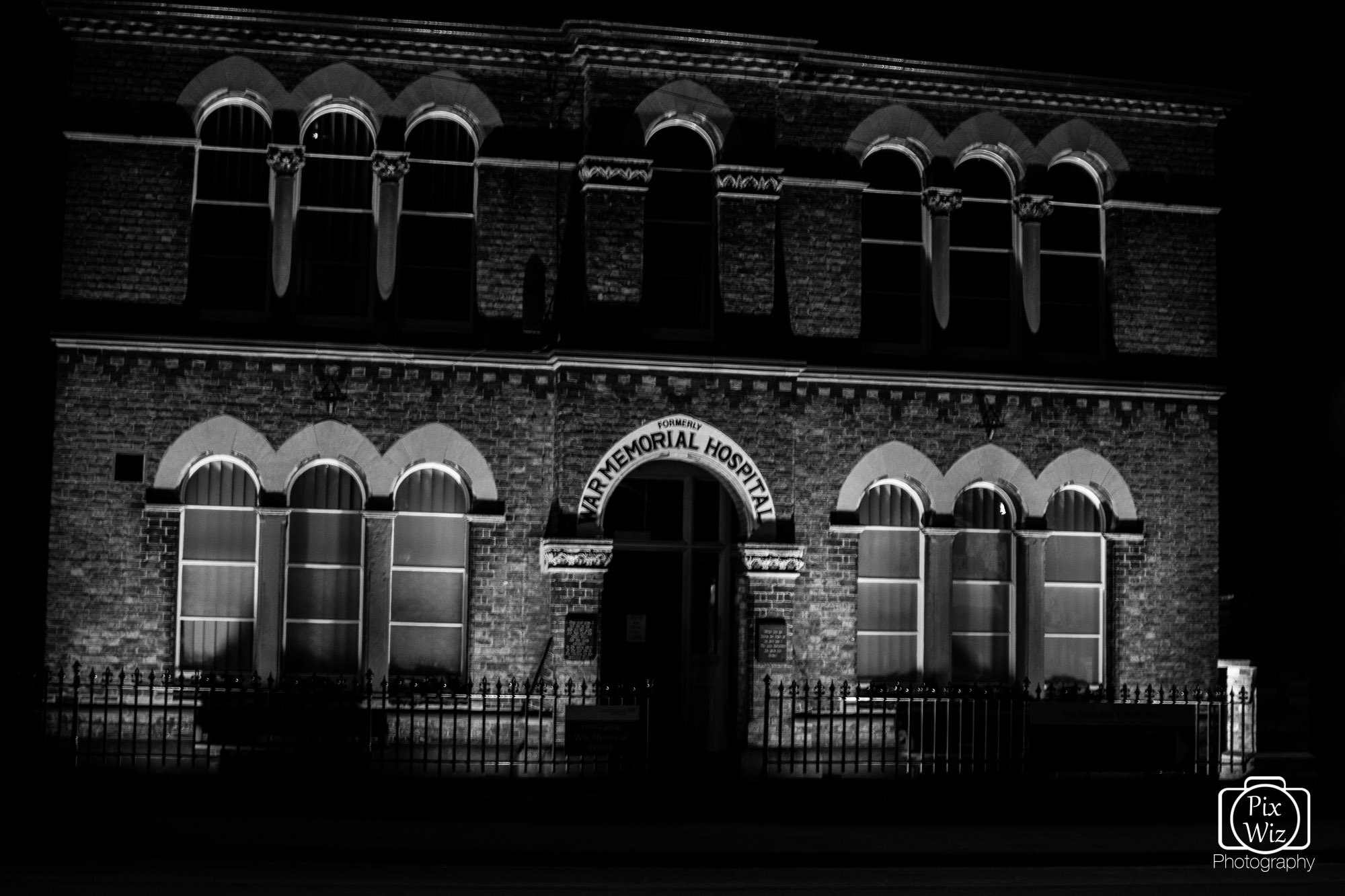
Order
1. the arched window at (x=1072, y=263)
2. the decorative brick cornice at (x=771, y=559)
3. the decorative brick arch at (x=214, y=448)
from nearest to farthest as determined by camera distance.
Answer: the decorative brick arch at (x=214, y=448) < the decorative brick cornice at (x=771, y=559) < the arched window at (x=1072, y=263)

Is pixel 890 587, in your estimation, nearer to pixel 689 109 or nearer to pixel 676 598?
pixel 676 598

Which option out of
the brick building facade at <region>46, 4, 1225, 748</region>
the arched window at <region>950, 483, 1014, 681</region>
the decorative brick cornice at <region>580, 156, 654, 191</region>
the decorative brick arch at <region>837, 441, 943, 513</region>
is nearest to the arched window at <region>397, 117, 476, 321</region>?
the brick building facade at <region>46, 4, 1225, 748</region>

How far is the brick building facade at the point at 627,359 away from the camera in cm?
1959

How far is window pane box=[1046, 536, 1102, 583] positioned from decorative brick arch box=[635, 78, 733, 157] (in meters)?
6.29

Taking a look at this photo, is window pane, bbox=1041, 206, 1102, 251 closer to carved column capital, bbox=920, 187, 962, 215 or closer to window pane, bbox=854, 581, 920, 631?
carved column capital, bbox=920, 187, 962, 215

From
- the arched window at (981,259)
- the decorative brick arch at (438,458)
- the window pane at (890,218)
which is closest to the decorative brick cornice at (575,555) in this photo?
the decorative brick arch at (438,458)

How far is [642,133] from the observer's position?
66.7ft

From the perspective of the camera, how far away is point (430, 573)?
20156 mm

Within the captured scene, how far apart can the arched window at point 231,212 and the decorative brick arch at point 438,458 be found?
2.25m

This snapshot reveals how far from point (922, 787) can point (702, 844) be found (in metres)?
4.23

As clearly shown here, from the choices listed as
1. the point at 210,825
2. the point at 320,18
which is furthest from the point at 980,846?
the point at 320,18

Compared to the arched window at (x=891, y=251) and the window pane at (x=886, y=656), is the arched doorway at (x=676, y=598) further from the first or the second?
the arched window at (x=891, y=251)

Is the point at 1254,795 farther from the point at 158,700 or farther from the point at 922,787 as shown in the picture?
the point at 158,700

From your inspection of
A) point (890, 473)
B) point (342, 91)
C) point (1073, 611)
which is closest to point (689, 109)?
point (342, 91)
